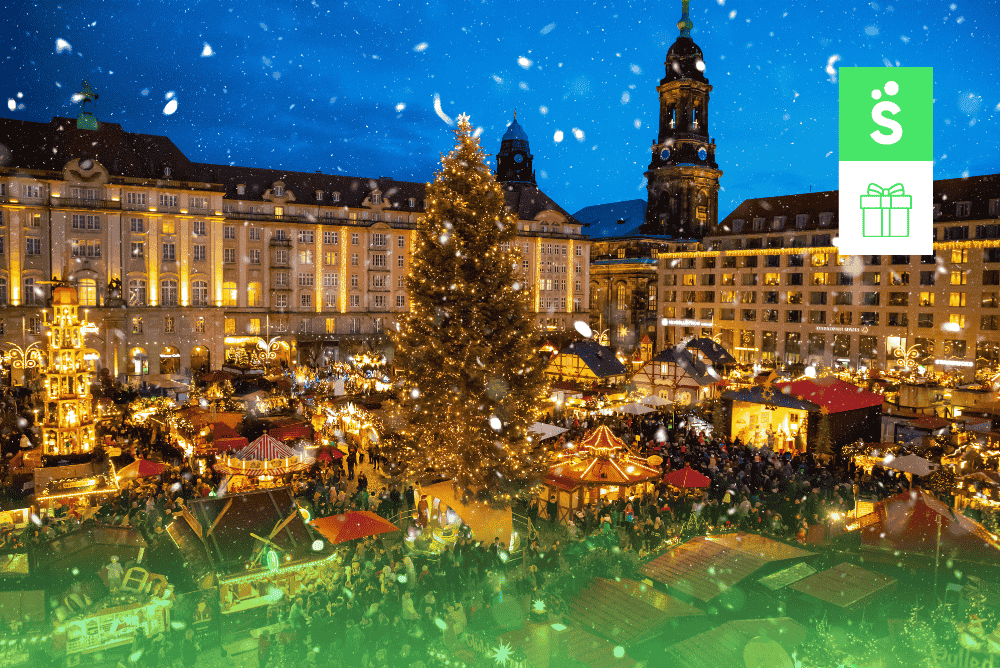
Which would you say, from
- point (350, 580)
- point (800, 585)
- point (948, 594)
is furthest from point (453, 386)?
point (948, 594)

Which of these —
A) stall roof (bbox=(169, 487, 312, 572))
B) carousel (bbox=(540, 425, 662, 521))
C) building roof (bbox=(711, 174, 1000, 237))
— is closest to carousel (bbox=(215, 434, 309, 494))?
stall roof (bbox=(169, 487, 312, 572))

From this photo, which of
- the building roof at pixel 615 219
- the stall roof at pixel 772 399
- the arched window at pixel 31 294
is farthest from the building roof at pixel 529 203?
the stall roof at pixel 772 399

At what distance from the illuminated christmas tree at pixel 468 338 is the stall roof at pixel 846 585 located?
5.54 m

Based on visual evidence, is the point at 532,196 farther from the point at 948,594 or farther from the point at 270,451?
the point at 948,594

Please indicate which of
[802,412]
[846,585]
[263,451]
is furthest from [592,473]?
[802,412]

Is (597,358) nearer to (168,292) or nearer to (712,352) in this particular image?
(712,352)

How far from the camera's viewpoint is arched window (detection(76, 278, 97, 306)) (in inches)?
1671

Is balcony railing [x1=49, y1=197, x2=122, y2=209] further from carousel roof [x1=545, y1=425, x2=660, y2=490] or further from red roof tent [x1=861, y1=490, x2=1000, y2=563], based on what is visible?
red roof tent [x1=861, y1=490, x2=1000, y2=563]

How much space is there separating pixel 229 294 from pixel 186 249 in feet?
18.0

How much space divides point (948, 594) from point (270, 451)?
1546 cm

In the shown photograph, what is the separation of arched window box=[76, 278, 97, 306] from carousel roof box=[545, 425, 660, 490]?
3779 cm

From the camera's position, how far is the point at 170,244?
148 ft

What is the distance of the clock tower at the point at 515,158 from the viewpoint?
82.2 m

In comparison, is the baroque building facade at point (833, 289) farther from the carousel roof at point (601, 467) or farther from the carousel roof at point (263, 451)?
the carousel roof at point (263, 451)
